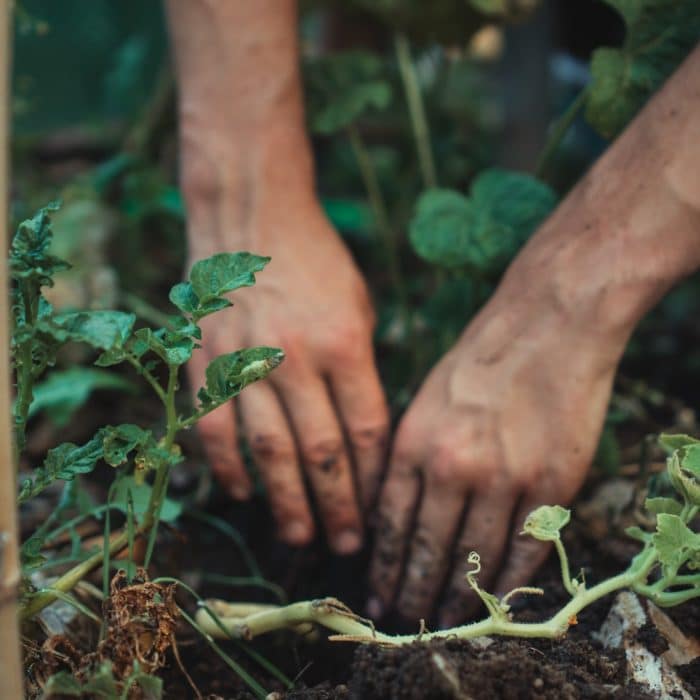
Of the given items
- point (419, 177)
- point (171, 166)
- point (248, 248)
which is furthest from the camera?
point (171, 166)

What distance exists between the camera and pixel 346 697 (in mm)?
783

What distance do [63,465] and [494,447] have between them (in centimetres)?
52

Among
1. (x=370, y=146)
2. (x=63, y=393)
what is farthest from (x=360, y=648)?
(x=370, y=146)

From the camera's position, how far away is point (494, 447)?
3.49ft

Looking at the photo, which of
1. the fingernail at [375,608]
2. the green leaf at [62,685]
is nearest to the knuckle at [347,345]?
the fingernail at [375,608]

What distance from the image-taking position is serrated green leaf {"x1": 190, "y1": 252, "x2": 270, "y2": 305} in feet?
2.58

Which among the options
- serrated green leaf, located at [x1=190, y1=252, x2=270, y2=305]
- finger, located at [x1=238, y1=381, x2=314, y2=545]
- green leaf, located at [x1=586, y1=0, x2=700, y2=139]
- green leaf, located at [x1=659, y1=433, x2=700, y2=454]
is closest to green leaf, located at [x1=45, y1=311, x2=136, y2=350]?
serrated green leaf, located at [x1=190, y1=252, x2=270, y2=305]

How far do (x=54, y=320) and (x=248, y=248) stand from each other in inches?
23.5

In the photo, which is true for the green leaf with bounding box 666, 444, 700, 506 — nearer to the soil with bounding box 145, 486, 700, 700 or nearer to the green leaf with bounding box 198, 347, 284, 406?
the soil with bounding box 145, 486, 700, 700

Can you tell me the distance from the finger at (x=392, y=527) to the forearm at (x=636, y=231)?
0.93ft

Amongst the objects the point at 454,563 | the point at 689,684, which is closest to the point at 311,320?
the point at 454,563

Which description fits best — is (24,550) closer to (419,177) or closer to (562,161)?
(419,177)

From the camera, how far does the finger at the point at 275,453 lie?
116cm

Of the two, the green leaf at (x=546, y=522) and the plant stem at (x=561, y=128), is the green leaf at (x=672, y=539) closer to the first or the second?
the green leaf at (x=546, y=522)
